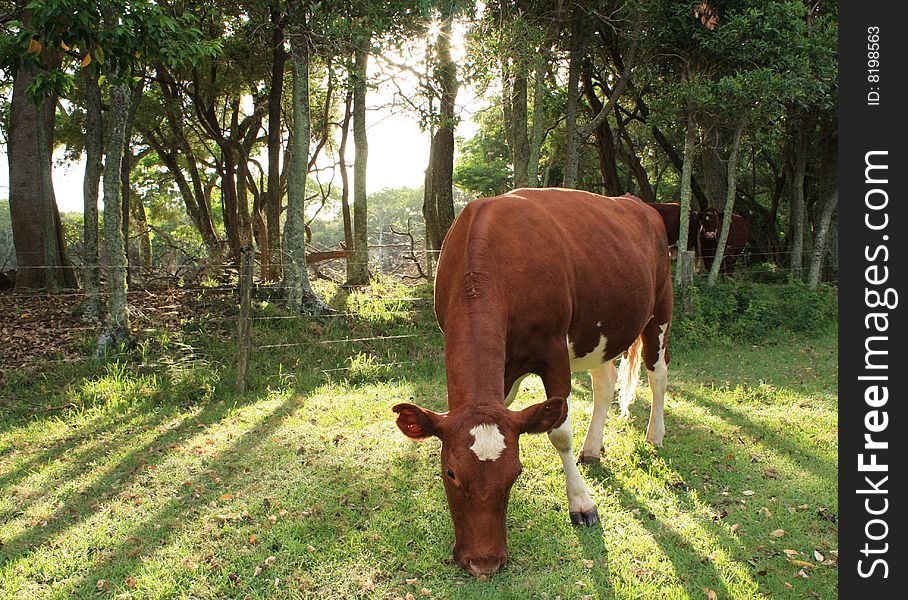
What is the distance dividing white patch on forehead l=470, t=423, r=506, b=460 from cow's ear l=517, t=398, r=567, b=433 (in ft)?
0.79

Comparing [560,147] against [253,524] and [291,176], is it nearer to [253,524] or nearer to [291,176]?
[291,176]

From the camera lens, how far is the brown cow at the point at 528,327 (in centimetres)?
331

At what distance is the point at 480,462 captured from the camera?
10.5ft

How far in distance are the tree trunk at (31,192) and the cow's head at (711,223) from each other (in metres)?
15.0

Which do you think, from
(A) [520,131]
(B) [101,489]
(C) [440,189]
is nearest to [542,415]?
(B) [101,489]

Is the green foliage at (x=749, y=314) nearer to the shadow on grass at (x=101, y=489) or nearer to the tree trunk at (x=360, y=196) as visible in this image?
the tree trunk at (x=360, y=196)

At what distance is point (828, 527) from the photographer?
14.2 feet

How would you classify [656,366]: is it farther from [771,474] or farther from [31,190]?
[31,190]

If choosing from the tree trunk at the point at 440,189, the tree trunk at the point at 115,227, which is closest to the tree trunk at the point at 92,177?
the tree trunk at the point at 115,227

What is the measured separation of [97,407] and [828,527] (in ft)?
23.6

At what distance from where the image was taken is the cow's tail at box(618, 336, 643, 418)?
6461 mm

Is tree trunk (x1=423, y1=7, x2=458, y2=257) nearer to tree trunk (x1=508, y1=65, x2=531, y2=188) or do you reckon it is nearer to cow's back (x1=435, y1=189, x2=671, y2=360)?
tree trunk (x1=508, y1=65, x2=531, y2=188)

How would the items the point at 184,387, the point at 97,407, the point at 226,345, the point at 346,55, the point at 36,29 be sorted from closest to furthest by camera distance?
1. the point at 36,29
2. the point at 97,407
3. the point at 184,387
4. the point at 226,345
5. the point at 346,55

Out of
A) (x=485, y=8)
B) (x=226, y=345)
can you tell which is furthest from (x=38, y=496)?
(x=485, y=8)
